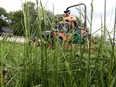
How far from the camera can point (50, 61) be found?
4.93ft

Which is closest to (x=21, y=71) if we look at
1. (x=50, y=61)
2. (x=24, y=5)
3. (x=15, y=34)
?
(x=50, y=61)

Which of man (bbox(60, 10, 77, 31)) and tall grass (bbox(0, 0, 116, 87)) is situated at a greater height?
man (bbox(60, 10, 77, 31))

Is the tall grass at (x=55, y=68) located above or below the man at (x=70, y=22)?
below

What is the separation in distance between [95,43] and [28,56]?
41cm

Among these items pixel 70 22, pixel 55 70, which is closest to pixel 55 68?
pixel 55 70

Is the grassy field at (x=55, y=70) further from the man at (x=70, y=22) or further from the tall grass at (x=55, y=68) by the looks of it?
the man at (x=70, y=22)

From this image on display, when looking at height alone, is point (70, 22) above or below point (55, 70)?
above

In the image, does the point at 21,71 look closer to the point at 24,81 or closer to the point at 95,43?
the point at 24,81

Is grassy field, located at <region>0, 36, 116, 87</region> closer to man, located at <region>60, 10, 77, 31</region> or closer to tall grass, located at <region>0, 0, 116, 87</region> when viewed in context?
tall grass, located at <region>0, 0, 116, 87</region>

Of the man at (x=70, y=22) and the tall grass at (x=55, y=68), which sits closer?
the tall grass at (x=55, y=68)

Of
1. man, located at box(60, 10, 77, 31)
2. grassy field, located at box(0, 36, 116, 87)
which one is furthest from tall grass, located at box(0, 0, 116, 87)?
man, located at box(60, 10, 77, 31)

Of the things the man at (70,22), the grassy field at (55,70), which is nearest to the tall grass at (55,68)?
the grassy field at (55,70)

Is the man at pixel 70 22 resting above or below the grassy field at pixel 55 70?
above

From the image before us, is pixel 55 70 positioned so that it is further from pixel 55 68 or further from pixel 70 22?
pixel 70 22
